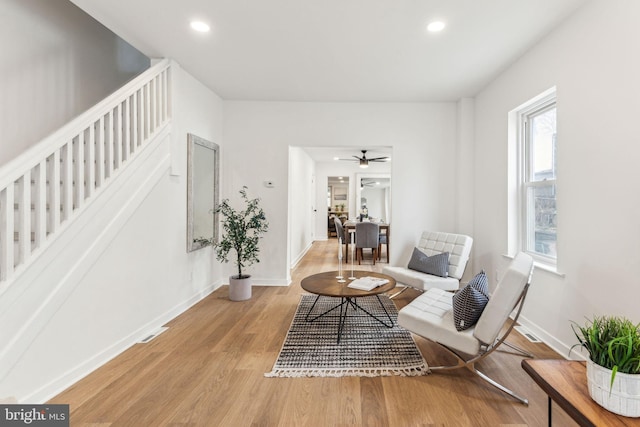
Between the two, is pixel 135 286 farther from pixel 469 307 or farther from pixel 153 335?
pixel 469 307

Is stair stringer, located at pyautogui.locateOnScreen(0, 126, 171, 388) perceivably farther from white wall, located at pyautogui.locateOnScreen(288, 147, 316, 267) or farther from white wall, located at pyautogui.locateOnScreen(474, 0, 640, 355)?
white wall, located at pyautogui.locateOnScreen(474, 0, 640, 355)

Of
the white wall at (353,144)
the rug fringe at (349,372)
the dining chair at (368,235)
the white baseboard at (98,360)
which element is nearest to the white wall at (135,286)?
the white baseboard at (98,360)

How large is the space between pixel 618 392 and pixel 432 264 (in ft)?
8.32

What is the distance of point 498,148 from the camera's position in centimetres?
347

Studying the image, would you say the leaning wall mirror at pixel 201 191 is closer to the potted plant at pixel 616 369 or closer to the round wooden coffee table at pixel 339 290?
the round wooden coffee table at pixel 339 290

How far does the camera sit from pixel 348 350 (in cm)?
248

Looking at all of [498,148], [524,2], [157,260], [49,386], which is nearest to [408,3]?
[524,2]

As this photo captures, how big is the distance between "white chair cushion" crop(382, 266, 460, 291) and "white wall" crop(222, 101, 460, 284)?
2.70 ft

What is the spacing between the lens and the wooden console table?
3.53 feet

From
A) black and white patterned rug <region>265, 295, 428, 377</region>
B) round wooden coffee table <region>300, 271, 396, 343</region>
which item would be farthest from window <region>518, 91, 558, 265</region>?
black and white patterned rug <region>265, 295, 428, 377</region>

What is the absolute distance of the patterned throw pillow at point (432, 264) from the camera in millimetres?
3549

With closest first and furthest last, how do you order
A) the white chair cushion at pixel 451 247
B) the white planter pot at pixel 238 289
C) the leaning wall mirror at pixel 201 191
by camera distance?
the leaning wall mirror at pixel 201 191, the white chair cushion at pixel 451 247, the white planter pot at pixel 238 289

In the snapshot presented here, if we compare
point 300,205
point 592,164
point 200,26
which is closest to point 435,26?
point 592,164

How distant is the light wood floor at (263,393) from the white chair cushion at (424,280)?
80 centimetres
